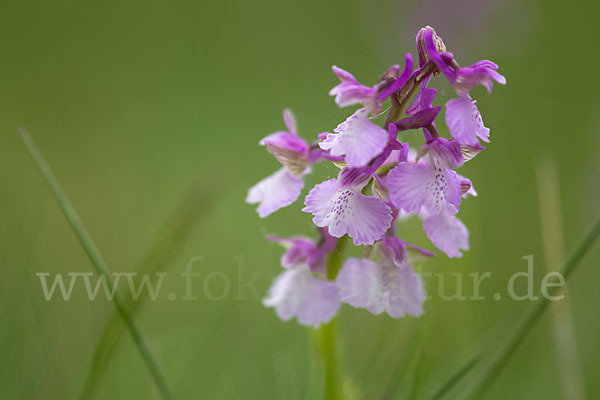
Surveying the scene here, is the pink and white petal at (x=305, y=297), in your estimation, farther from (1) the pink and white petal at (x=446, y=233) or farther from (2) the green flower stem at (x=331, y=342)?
(1) the pink and white petal at (x=446, y=233)

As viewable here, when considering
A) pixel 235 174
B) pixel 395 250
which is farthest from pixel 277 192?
pixel 235 174

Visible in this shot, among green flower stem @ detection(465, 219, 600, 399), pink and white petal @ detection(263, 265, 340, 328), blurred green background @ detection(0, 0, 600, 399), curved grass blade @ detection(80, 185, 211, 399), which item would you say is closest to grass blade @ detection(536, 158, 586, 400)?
blurred green background @ detection(0, 0, 600, 399)

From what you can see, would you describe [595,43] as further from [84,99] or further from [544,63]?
[84,99]

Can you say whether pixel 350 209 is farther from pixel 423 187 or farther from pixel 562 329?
pixel 562 329

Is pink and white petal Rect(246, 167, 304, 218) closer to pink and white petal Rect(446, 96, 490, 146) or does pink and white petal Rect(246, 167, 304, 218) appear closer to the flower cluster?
the flower cluster

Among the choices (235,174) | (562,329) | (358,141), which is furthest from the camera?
(235,174)

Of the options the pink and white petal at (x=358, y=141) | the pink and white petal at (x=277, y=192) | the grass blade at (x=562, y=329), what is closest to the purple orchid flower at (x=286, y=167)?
the pink and white petal at (x=277, y=192)
